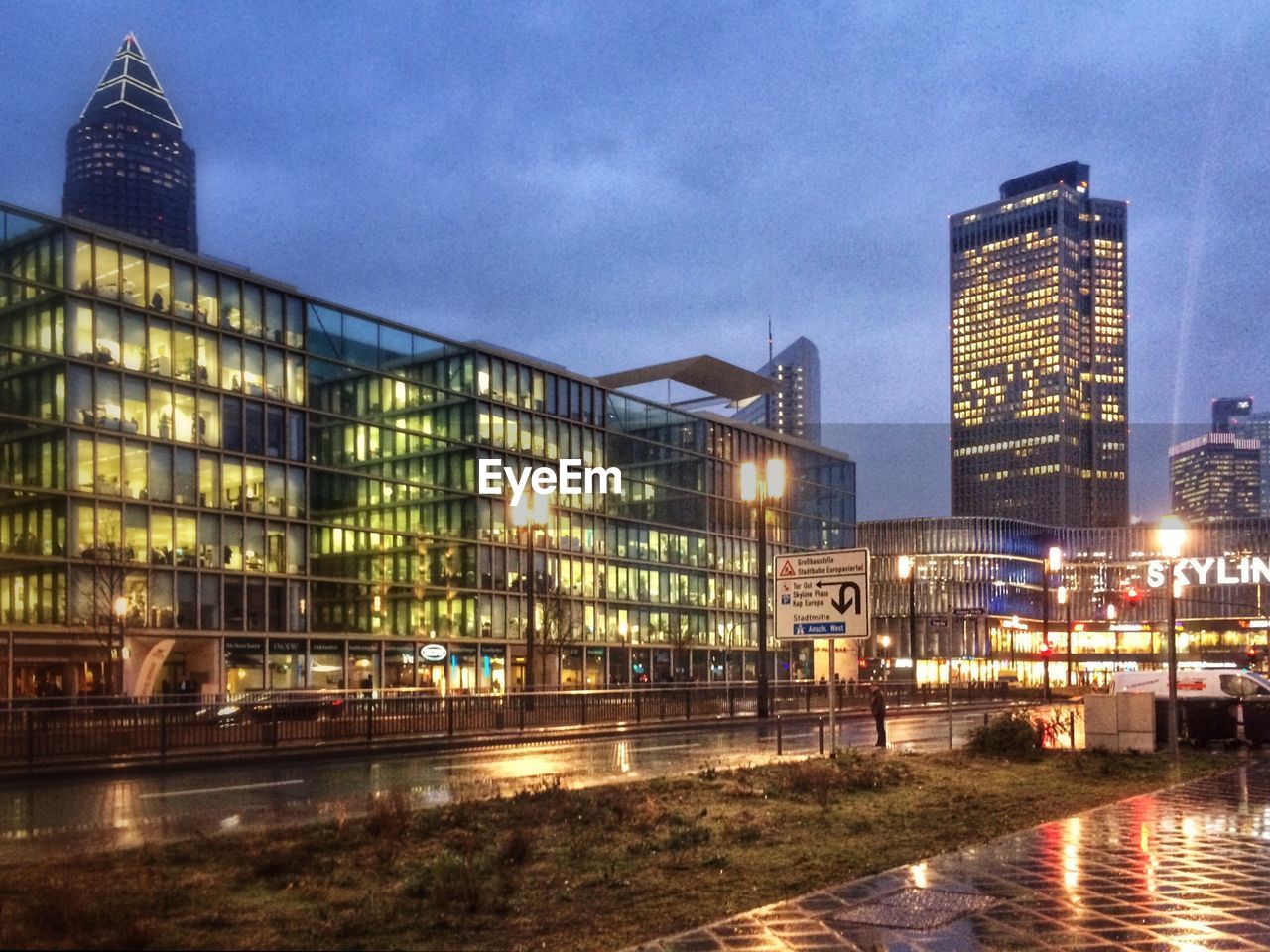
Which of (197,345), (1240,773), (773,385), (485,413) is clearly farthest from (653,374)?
(1240,773)

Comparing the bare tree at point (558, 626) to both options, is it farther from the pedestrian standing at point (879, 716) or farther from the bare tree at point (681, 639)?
the pedestrian standing at point (879, 716)

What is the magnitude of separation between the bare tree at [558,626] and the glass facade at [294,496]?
33 cm

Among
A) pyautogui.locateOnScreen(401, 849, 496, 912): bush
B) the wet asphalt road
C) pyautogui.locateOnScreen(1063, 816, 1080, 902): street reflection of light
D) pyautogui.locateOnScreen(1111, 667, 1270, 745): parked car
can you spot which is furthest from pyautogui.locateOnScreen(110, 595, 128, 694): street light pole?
pyautogui.locateOnScreen(1063, 816, 1080, 902): street reflection of light

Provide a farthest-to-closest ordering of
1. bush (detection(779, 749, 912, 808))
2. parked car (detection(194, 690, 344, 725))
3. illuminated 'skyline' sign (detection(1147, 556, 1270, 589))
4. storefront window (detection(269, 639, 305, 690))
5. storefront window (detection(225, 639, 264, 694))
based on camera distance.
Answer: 1. illuminated 'skyline' sign (detection(1147, 556, 1270, 589))
2. storefront window (detection(269, 639, 305, 690))
3. storefront window (detection(225, 639, 264, 694))
4. parked car (detection(194, 690, 344, 725))
5. bush (detection(779, 749, 912, 808))

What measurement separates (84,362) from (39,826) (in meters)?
42.1

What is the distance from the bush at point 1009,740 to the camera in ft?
72.9

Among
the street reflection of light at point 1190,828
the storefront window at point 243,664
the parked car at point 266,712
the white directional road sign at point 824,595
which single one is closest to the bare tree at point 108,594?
the storefront window at point 243,664

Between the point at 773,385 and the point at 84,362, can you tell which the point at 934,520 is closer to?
the point at 773,385

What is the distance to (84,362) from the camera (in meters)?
53.8

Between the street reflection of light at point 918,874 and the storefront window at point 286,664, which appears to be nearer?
the street reflection of light at point 918,874

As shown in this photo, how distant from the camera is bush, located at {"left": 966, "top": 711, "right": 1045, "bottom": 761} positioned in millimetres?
22234

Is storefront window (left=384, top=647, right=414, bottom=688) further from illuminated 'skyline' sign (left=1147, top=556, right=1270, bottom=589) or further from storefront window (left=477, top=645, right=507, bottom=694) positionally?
illuminated 'skyline' sign (left=1147, top=556, right=1270, bottom=589)

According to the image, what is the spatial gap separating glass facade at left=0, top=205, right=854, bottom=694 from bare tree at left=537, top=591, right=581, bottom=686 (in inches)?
12.8

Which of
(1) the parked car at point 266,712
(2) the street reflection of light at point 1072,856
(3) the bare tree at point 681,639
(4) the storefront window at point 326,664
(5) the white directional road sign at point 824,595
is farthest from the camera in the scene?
(3) the bare tree at point 681,639
